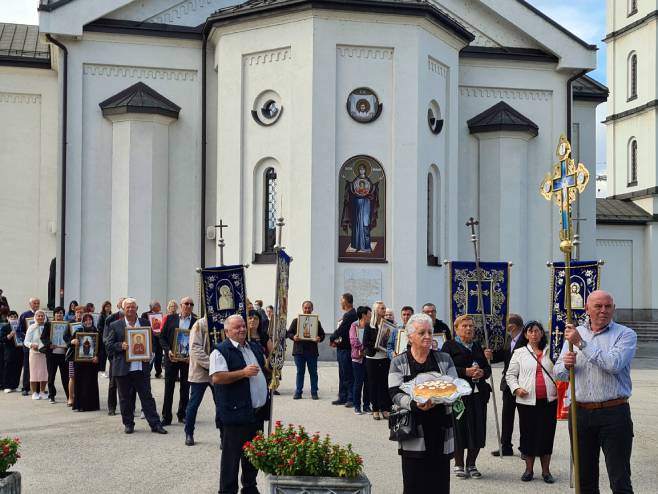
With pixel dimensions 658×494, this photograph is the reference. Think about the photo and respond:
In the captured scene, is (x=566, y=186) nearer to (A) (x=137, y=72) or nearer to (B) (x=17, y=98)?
(A) (x=137, y=72)

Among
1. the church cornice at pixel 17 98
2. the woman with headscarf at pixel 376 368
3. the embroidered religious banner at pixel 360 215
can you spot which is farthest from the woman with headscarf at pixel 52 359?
the church cornice at pixel 17 98

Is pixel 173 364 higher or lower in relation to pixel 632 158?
lower

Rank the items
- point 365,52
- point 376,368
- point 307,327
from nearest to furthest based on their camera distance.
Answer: point 376,368 → point 307,327 → point 365,52

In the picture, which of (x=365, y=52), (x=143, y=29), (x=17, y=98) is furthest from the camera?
(x=17, y=98)

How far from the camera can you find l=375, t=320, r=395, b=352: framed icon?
48.2 feet

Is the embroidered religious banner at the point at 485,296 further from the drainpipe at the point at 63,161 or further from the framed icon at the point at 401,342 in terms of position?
the drainpipe at the point at 63,161

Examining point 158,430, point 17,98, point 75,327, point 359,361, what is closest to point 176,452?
point 158,430

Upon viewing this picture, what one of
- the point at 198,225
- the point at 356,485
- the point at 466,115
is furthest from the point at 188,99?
the point at 356,485

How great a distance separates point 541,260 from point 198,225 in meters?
9.96

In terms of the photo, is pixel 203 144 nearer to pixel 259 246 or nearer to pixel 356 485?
pixel 259 246

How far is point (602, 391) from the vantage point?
752cm

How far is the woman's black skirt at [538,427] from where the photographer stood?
10141mm

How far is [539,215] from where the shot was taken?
2820 centimetres

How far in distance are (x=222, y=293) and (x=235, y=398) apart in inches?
106
